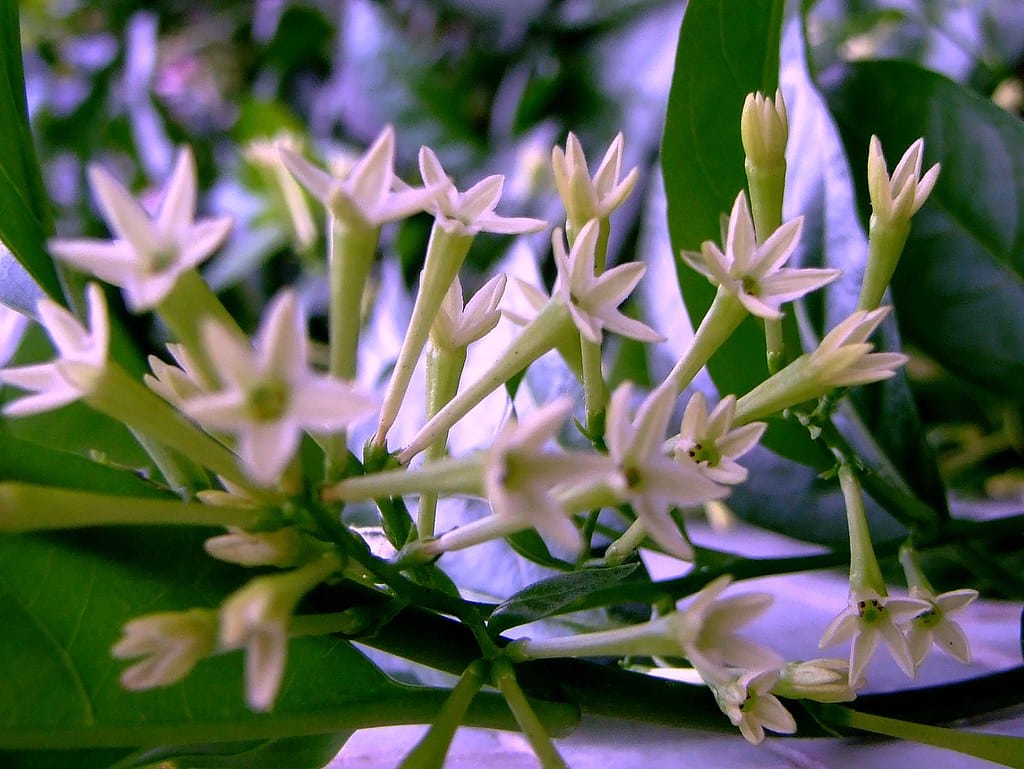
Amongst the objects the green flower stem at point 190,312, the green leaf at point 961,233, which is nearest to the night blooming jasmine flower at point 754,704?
the green flower stem at point 190,312

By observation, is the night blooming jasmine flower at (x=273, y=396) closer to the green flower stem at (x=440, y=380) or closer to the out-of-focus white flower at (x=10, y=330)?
the green flower stem at (x=440, y=380)

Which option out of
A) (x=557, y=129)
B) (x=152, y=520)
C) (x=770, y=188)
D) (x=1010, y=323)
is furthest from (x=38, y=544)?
(x=557, y=129)

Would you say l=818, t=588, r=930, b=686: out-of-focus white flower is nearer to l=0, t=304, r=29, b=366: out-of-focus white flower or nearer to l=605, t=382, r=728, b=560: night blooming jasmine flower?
l=605, t=382, r=728, b=560: night blooming jasmine flower

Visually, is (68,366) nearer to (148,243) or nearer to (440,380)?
(148,243)

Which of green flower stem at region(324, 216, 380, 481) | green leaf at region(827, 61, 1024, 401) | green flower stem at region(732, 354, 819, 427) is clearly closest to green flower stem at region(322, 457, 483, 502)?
green flower stem at region(324, 216, 380, 481)

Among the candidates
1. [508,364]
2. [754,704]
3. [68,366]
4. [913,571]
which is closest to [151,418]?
[68,366]

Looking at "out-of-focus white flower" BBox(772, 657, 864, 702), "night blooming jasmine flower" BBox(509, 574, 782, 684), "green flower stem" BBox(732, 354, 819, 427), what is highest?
"green flower stem" BBox(732, 354, 819, 427)
